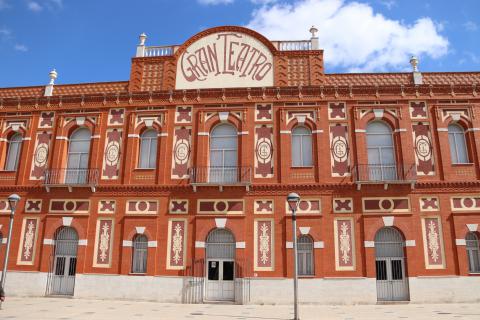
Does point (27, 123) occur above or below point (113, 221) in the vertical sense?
above

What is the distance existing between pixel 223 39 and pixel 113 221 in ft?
38.1

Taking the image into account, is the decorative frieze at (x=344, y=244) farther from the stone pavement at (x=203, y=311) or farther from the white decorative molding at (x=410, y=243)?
the white decorative molding at (x=410, y=243)

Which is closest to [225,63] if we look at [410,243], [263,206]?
[263,206]

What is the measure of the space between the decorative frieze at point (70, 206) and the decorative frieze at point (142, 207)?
2254 millimetres

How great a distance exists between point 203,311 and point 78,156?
11.3 metres

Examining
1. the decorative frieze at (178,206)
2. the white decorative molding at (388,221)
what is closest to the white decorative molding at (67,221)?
the decorative frieze at (178,206)

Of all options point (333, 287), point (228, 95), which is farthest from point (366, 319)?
point (228, 95)

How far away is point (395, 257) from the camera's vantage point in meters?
18.2

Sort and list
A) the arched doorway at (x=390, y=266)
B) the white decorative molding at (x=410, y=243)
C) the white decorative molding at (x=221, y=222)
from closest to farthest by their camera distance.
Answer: the arched doorway at (x=390, y=266) → the white decorative molding at (x=410, y=243) → the white decorative molding at (x=221, y=222)

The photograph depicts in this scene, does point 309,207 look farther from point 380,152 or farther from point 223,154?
point 223,154

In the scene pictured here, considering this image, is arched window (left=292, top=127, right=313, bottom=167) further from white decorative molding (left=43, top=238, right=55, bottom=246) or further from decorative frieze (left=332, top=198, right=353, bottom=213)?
white decorative molding (left=43, top=238, right=55, bottom=246)

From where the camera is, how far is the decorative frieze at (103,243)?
1906cm

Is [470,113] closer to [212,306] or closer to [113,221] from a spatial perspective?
[212,306]

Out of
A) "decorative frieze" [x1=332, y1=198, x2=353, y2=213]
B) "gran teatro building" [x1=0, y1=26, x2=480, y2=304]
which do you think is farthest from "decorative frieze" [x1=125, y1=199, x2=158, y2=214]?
"decorative frieze" [x1=332, y1=198, x2=353, y2=213]
